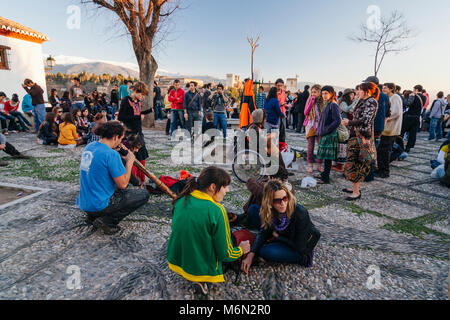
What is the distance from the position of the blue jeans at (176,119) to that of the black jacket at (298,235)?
7.06 meters

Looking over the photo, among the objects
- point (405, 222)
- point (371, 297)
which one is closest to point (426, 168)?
point (405, 222)

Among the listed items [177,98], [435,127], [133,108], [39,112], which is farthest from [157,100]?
[435,127]

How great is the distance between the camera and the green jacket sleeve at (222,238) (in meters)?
2.00

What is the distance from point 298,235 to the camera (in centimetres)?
250

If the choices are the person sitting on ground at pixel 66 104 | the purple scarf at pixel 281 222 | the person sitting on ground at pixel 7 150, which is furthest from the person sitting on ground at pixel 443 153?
the person sitting on ground at pixel 66 104

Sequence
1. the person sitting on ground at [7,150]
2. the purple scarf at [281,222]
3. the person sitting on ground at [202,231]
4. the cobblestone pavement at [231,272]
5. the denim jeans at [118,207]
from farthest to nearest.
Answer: the person sitting on ground at [7,150], the denim jeans at [118,207], the purple scarf at [281,222], the cobblestone pavement at [231,272], the person sitting on ground at [202,231]

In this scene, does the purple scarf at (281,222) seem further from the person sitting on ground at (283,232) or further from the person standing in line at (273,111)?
the person standing in line at (273,111)

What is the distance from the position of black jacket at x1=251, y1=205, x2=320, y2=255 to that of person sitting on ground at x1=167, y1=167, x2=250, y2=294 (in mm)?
538

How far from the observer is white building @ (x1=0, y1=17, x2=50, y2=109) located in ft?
46.0

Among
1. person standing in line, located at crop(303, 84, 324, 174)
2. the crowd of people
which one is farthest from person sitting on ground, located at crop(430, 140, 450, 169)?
person standing in line, located at crop(303, 84, 324, 174)

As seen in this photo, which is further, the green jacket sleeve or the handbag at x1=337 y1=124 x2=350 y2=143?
the handbag at x1=337 y1=124 x2=350 y2=143

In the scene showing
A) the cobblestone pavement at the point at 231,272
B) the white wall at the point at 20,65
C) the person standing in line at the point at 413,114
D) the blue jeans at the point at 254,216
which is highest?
the white wall at the point at 20,65

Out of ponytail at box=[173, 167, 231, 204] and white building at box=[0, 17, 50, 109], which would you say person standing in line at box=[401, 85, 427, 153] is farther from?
white building at box=[0, 17, 50, 109]
